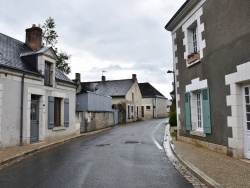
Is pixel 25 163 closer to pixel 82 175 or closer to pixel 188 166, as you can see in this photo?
pixel 82 175

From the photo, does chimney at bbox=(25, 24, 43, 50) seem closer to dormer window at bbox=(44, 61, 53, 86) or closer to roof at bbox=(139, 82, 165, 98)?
dormer window at bbox=(44, 61, 53, 86)

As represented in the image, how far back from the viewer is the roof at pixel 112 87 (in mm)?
38803

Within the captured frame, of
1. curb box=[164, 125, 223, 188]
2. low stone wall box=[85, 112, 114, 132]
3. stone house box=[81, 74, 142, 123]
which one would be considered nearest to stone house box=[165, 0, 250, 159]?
curb box=[164, 125, 223, 188]

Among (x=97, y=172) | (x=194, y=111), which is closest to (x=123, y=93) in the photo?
(x=194, y=111)

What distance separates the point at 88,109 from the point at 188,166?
1674cm

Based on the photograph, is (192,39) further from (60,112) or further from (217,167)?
(60,112)

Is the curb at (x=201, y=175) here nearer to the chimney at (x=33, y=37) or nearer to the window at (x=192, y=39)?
the window at (x=192, y=39)

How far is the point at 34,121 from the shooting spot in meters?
13.7

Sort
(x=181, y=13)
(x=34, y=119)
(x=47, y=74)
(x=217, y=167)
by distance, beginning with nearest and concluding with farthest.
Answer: (x=217, y=167) → (x=181, y=13) → (x=34, y=119) → (x=47, y=74)

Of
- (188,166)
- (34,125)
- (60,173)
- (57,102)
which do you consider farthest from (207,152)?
(57,102)

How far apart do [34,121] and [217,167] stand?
390 inches

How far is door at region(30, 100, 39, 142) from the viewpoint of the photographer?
13471mm

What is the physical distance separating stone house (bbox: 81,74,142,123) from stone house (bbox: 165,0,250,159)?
22187 mm

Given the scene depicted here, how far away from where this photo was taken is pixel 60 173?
22.3 feet
